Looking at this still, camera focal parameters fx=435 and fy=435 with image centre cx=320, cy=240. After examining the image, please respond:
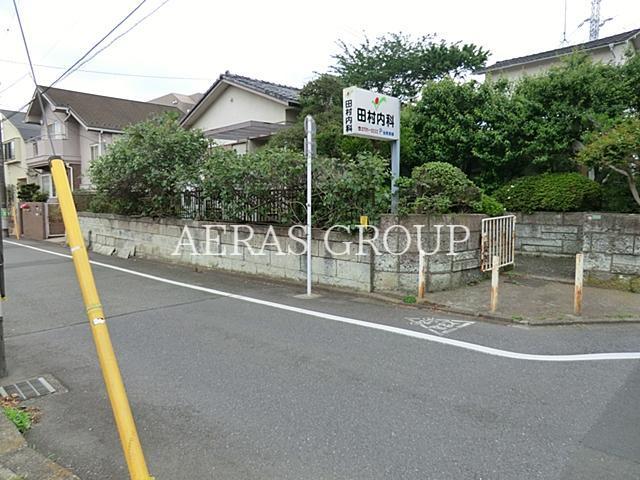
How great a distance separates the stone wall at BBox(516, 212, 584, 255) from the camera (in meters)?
→ 9.44

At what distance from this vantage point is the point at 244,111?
57.9ft

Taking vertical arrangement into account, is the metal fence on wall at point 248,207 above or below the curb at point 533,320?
above

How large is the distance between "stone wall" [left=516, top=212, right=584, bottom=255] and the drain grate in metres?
9.62

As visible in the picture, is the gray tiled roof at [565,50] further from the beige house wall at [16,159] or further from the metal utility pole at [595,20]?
the beige house wall at [16,159]

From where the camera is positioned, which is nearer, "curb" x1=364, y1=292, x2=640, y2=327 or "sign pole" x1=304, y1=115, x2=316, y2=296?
"curb" x1=364, y1=292, x2=640, y2=327

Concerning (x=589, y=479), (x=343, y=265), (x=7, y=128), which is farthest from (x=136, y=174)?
(x=7, y=128)

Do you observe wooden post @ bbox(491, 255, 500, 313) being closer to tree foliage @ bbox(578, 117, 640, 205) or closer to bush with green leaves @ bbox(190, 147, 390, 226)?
bush with green leaves @ bbox(190, 147, 390, 226)

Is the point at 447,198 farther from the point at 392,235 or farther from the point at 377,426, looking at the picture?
the point at 377,426

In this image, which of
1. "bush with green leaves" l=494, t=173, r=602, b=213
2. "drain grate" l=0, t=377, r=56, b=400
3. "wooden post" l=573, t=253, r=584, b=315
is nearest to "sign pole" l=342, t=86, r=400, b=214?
"wooden post" l=573, t=253, r=584, b=315

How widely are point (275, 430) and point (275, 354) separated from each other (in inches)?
61.3

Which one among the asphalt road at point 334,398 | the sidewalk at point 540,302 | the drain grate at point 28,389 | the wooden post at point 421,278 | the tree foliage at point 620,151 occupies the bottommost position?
the drain grate at point 28,389

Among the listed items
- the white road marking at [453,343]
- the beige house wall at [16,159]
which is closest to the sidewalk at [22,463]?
the white road marking at [453,343]

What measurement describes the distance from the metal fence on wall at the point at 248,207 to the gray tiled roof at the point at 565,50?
1056 centimetres

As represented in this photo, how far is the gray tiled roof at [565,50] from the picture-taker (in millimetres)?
14781
